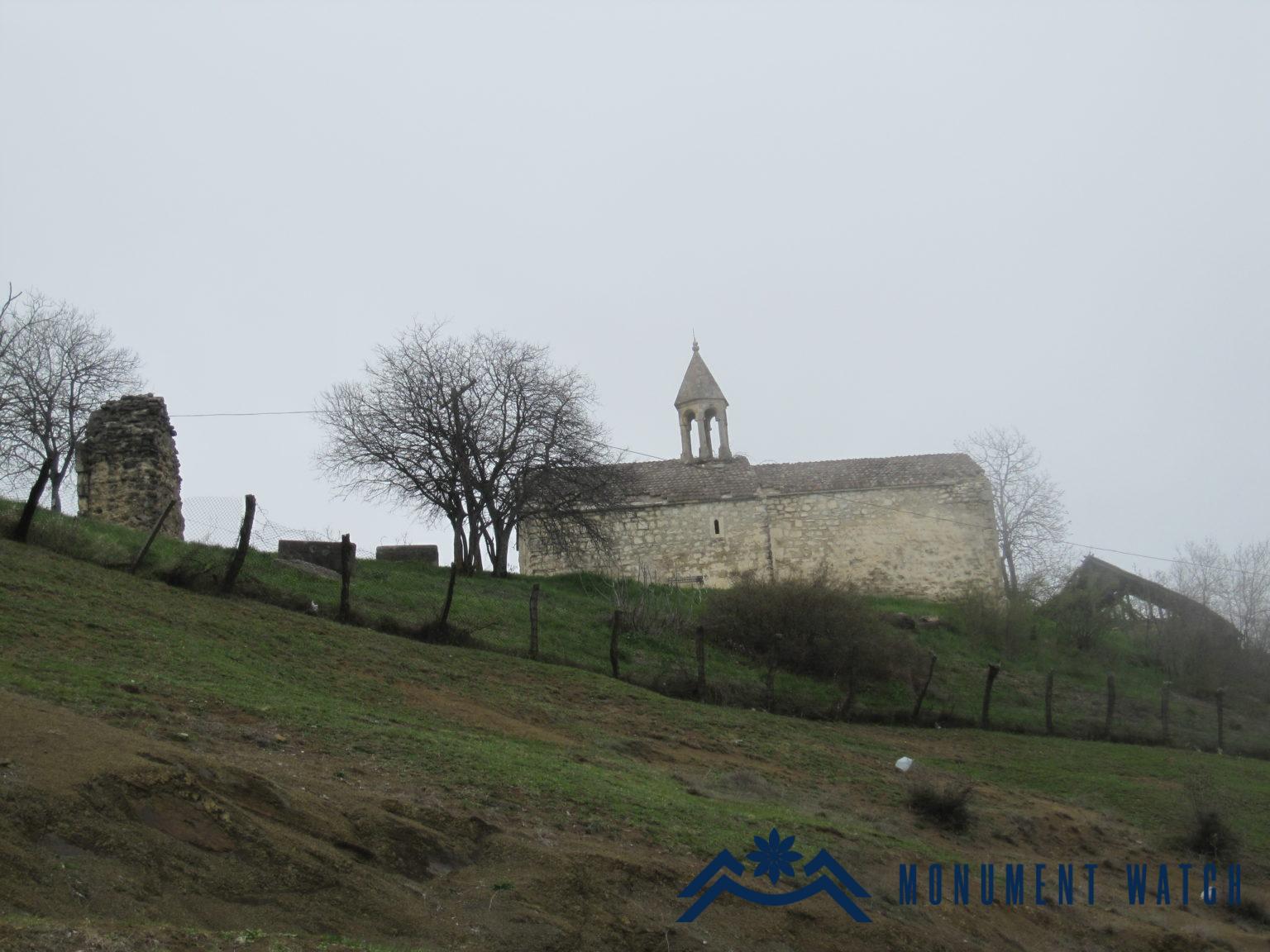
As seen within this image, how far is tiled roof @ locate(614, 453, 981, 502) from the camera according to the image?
43.0m

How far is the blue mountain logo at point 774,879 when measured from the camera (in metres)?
9.70

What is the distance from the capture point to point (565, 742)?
15.5m

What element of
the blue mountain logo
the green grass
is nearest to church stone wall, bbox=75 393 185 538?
the green grass

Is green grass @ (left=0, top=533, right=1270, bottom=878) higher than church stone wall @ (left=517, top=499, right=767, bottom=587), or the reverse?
church stone wall @ (left=517, top=499, right=767, bottom=587)

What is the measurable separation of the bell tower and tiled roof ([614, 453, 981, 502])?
153 centimetres

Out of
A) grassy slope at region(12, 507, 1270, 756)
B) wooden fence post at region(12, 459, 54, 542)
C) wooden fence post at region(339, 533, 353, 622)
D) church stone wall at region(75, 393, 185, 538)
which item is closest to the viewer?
wooden fence post at region(12, 459, 54, 542)

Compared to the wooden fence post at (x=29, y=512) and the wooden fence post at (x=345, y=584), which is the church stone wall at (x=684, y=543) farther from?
the wooden fence post at (x=29, y=512)

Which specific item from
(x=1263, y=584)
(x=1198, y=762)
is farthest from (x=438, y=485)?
(x=1263, y=584)

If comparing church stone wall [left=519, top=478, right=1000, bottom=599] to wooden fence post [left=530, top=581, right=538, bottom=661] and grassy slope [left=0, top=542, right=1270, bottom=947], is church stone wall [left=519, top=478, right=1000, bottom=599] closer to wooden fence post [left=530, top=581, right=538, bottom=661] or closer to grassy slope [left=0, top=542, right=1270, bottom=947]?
grassy slope [left=0, top=542, right=1270, bottom=947]

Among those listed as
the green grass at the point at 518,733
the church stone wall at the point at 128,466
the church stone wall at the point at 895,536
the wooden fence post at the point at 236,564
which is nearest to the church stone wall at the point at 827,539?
the church stone wall at the point at 895,536

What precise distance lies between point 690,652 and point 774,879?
16.6 metres

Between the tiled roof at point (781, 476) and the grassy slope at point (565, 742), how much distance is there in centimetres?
1999

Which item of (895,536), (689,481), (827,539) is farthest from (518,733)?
(895,536)

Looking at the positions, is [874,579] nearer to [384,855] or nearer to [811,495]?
[811,495]
